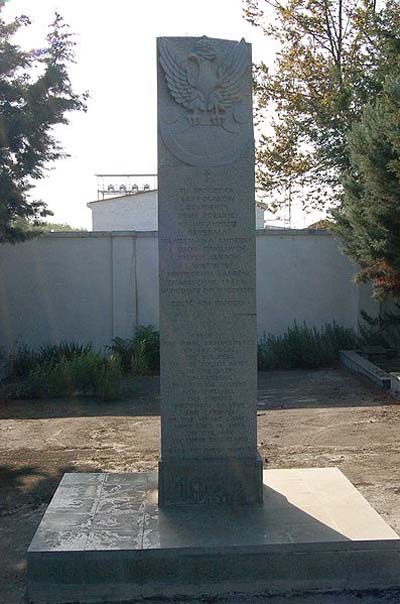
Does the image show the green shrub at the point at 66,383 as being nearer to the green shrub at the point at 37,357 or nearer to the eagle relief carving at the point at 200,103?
the green shrub at the point at 37,357

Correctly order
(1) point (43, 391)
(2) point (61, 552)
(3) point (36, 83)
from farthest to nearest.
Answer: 1. (1) point (43, 391)
2. (3) point (36, 83)
3. (2) point (61, 552)

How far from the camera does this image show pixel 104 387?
11.2m

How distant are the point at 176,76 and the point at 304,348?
31.1 ft

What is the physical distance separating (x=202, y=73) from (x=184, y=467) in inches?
104

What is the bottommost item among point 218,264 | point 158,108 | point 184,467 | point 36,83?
point 184,467

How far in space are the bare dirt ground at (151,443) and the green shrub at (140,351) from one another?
3.65 ft

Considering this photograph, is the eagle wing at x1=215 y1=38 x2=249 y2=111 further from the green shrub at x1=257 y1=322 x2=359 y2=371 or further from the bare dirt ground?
the green shrub at x1=257 y1=322 x2=359 y2=371

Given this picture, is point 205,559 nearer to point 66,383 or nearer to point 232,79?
point 232,79

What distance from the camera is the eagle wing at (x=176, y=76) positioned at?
4.98m

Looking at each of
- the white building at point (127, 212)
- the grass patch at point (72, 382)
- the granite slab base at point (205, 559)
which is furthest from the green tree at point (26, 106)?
the white building at point (127, 212)

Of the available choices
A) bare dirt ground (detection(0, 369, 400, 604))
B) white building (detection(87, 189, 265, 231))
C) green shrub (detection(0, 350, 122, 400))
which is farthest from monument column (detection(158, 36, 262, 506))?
white building (detection(87, 189, 265, 231))

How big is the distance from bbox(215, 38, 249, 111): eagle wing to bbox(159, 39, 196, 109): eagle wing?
0.19 m

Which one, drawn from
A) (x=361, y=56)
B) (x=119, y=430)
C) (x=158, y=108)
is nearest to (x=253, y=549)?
(x=158, y=108)

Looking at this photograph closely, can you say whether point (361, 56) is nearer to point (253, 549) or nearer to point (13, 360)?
point (13, 360)
